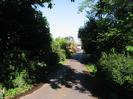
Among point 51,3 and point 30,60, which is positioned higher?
point 51,3

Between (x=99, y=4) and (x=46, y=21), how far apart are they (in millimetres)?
5716

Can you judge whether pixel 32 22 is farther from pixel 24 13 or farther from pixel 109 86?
pixel 109 86

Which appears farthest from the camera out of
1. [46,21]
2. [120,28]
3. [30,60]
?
[46,21]

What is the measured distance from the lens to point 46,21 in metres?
30.9

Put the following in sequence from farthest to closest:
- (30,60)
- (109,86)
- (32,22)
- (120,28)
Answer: (32,22) → (120,28) → (30,60) → (109,86)

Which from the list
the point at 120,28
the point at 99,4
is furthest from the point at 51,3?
the point at 99,4

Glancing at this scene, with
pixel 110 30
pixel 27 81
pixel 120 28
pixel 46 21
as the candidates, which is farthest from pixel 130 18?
pixel 46 21

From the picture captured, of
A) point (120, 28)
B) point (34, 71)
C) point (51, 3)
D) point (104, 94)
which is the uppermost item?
point (51, 3)

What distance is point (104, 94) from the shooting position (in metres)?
19.1

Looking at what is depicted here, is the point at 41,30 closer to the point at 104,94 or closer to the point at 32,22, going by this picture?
the point at 32,22

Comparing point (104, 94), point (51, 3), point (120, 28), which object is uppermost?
point (51, 3)

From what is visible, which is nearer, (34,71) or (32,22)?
(34,71)

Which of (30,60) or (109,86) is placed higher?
(30,60)

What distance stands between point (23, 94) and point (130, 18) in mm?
9789
